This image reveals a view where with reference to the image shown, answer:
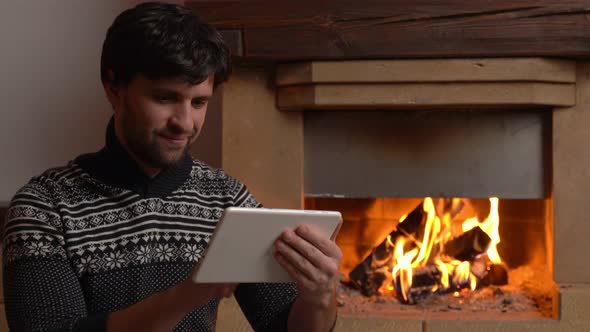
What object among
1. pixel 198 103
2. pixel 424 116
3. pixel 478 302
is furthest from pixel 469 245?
pixel 198 103

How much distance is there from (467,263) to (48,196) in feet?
5.27

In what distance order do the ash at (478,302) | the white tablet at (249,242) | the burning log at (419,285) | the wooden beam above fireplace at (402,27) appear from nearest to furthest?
the white tablet at (249,242)
the wooden beam above fireplace at (402,27)
the ash at (478,302)
the burning log at (419,285)

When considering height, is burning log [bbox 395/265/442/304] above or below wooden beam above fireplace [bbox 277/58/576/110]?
below

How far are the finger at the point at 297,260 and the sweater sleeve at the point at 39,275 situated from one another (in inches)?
11.5

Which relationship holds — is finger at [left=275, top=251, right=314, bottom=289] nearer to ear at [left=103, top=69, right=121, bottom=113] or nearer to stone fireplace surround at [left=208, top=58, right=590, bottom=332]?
ear at [left=103, top=69, right=121, bottom=113]

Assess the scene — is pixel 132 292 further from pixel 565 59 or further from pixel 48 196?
pixel 565 59

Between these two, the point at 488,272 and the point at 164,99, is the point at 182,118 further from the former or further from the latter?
the point at 488,272

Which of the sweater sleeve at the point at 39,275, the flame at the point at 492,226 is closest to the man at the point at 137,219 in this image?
the sweater sleeve at the point at 39,275

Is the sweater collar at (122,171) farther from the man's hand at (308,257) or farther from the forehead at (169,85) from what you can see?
the man's hand at (308,257)

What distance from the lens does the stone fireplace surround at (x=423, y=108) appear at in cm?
228

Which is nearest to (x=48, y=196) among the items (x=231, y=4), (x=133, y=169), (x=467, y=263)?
(x=133, y=169)

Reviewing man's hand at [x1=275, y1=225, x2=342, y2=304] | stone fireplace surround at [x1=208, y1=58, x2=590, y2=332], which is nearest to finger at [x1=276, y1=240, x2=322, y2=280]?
man's hand at [x1=275, y1=225, x2=342, y2=304]

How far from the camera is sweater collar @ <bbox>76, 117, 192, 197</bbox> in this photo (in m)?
1.44

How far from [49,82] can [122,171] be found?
4.40ft
